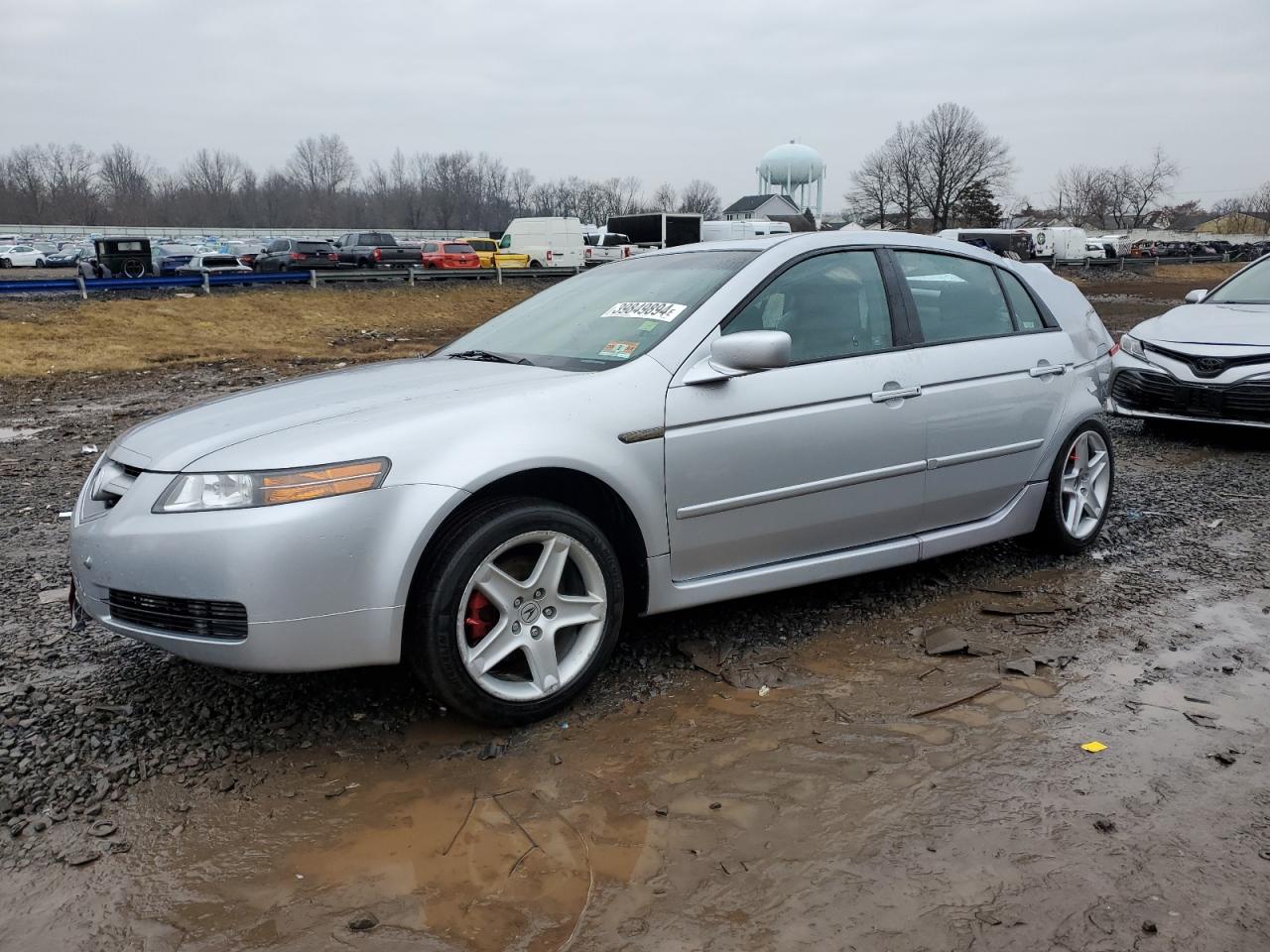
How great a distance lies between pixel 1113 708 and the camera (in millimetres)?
3496

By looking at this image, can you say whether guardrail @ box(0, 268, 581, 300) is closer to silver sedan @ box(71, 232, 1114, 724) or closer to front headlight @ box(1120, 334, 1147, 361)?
front headlight @ box(1120, 334, 1147, 361)

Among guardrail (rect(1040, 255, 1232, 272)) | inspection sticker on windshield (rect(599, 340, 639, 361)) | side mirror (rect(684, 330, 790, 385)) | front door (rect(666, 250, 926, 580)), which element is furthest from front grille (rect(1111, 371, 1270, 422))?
guardrail (rect(1040, 255, 1232, 272))

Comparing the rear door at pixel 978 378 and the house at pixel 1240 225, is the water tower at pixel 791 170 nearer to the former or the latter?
the house at pixel 1240 225

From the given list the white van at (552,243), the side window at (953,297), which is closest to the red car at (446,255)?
the white van at (552,243)

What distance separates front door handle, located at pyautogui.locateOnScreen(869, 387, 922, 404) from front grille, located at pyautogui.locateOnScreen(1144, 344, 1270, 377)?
4.81 m

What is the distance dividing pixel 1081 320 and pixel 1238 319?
388 cm

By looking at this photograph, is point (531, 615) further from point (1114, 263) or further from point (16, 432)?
point (1114, 263)

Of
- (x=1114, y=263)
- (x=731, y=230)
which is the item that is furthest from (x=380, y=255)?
(x=1114, y=263)

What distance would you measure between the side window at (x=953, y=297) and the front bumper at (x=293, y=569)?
94.9 inches

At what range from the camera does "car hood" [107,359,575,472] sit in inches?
125

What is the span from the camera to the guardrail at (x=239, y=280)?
21656 mm

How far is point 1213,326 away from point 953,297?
4.74 m

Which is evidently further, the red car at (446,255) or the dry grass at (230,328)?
the red car at (446,255)

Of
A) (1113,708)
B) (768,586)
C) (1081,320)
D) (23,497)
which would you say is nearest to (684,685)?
(768,586)
